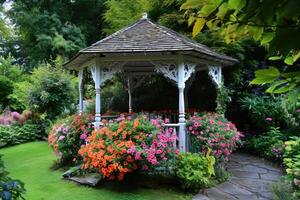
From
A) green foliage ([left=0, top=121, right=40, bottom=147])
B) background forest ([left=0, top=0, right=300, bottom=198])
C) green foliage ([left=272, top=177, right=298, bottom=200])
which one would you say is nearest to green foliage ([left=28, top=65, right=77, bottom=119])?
background forest ([left=0, top=0, right=300, bottom=198])

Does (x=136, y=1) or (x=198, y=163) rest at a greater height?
(x=136, y=1)

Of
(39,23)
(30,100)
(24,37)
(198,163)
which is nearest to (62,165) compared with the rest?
(198,163)

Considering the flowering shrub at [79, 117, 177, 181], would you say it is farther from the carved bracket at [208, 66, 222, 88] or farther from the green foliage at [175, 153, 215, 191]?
the carved bracket at [208, 66, 222, 88]

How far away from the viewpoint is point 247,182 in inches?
267

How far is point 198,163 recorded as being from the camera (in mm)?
6434

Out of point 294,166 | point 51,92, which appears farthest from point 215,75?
point 51,92

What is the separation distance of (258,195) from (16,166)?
6110 millimetres

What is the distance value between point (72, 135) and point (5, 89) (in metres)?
11.3

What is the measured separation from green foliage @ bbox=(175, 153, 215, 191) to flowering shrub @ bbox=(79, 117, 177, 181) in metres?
0.29

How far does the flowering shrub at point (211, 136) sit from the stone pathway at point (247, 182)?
24.6 inches

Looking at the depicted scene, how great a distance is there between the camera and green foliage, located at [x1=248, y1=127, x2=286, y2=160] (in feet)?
27.5

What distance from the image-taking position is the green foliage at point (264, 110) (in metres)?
9.48

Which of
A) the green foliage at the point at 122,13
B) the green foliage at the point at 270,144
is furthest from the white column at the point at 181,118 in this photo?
the green foliage at the point at 122,13

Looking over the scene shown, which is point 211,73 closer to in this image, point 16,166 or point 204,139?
point 204,139
